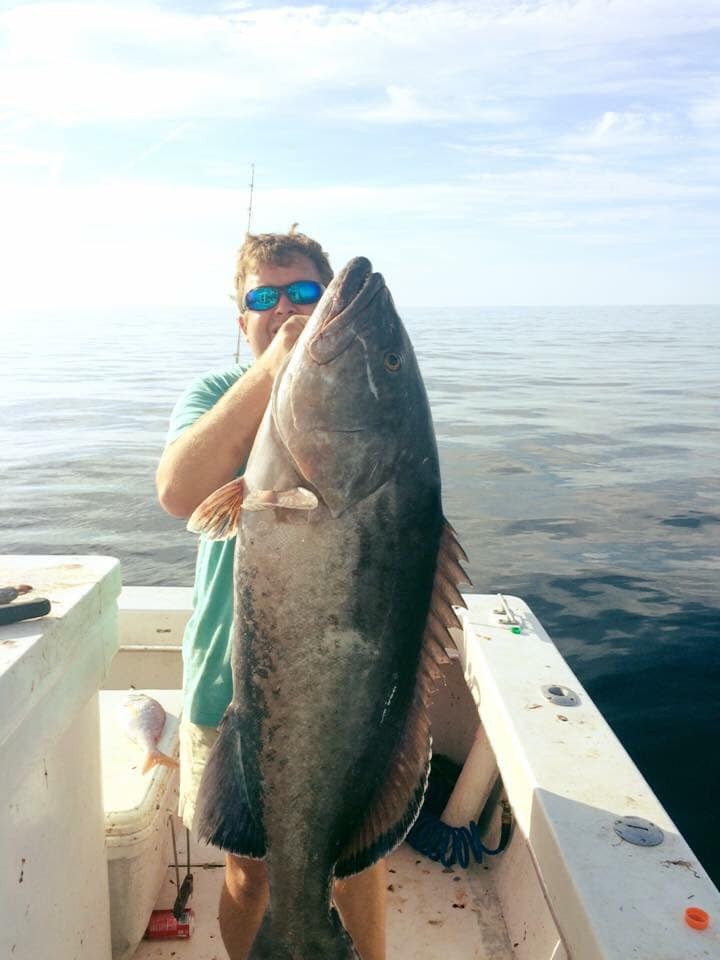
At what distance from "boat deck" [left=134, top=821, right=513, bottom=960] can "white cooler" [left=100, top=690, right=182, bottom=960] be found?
299mm

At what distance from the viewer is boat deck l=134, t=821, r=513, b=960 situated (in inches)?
151

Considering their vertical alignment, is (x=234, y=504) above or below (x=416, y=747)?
above

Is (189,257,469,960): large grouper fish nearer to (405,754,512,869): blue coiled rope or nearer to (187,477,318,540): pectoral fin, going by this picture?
(187,477,318,540): pectoral fin

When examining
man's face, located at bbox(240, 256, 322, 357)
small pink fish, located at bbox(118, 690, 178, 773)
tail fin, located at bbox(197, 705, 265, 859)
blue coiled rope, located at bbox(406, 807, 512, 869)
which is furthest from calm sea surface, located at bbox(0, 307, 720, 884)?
man's face, located at bbox(240, 256, 322, 357)

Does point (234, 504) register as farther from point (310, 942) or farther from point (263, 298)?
point (310, 942)

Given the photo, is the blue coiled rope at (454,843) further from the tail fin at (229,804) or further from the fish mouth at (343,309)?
the fish mouth at (343,309)

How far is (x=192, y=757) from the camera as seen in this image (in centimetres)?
315

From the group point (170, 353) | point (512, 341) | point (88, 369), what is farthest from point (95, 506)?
point (512, 341)

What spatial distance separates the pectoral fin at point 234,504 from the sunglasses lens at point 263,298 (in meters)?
1.03

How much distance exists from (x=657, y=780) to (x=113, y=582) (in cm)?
515

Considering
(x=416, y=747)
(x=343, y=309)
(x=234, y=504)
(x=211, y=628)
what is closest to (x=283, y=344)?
(x=343, y=309)

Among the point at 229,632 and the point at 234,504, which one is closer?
the point at 234,504

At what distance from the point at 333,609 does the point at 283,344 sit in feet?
2.53

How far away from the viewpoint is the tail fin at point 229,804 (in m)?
2.27
